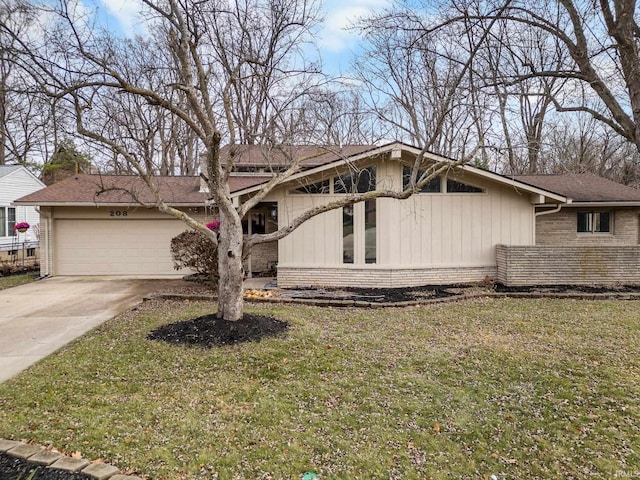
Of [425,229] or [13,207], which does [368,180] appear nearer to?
[425,229]

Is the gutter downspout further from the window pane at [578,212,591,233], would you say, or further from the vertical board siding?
the window pane at [578,212,591,233]

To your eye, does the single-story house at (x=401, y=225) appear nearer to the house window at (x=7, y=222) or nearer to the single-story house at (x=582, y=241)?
the single-story house at (x=582, y=241)

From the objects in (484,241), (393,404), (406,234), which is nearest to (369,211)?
(406,234)

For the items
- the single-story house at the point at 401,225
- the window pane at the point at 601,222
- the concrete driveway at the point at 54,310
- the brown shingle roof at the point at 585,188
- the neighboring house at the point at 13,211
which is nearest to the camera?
the concrete driveway at the point at 54,310

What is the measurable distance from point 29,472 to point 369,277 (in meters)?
8.33

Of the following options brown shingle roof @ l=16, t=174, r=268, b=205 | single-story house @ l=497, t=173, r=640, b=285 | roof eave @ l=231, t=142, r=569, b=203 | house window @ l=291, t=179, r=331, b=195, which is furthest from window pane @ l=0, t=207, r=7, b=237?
single-story house @ l=497, t=173, r=640, b=285

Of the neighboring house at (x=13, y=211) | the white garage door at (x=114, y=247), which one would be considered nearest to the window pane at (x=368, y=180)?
the white garage door at (x=114, y=247)

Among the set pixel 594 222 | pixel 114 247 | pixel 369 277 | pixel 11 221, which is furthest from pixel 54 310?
pixel 594 222

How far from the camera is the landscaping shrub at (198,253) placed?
985 cm

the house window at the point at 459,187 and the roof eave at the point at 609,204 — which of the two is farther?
the roof eave at the point at 609,204

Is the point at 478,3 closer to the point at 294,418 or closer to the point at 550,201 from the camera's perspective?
the point at 550,201

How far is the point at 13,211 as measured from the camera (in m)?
19.1

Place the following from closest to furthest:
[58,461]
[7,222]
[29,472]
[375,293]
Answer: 1. [29,472]
2. [58,461]
3. [375,293]
4. [7,222]

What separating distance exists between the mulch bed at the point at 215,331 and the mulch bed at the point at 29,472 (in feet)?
8.64
